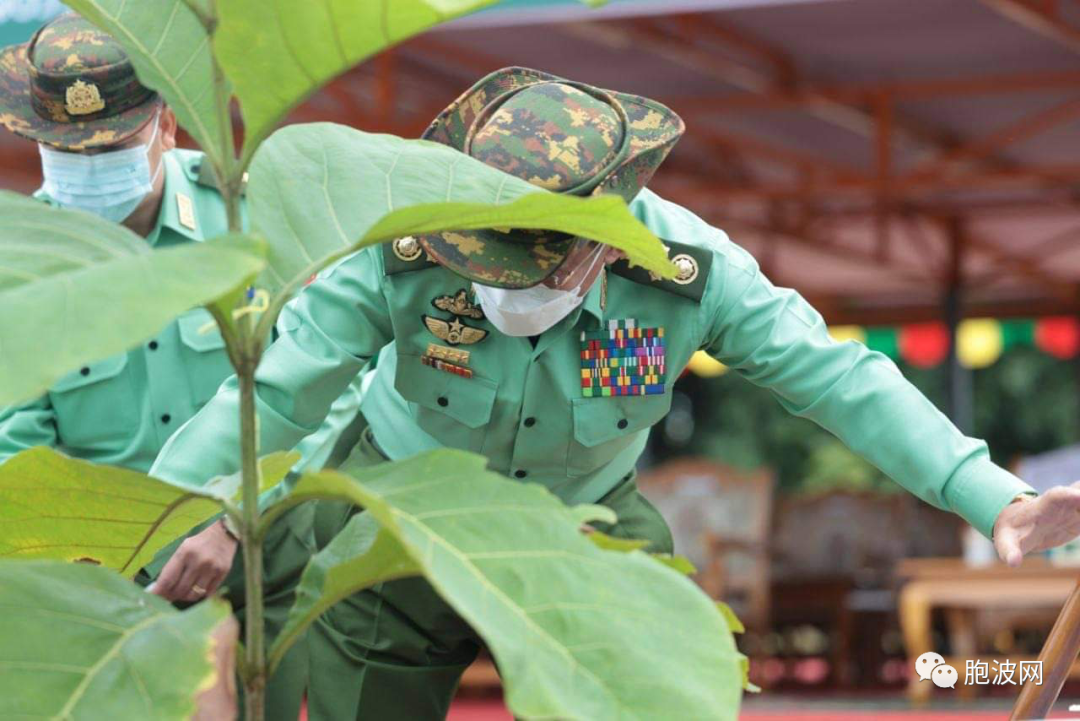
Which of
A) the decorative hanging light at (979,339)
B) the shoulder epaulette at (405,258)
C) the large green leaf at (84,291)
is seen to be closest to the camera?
the large green leaf at (84,291)

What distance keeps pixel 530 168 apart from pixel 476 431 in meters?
0.56

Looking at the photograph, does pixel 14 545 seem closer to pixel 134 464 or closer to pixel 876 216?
pixel 134 464

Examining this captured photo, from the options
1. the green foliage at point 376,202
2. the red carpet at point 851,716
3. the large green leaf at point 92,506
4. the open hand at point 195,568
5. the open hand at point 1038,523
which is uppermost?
the green foliage at point 376,202

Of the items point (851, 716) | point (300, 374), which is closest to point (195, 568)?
point (300, 374)

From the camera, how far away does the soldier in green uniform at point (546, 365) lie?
5.44 feet

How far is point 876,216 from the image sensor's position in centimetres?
868

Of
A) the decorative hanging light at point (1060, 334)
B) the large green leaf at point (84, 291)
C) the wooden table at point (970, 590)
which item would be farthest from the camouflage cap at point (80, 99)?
the decorative hanging light at point (1060, 334)

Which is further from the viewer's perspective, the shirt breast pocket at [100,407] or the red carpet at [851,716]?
the red carpet at [851,716]

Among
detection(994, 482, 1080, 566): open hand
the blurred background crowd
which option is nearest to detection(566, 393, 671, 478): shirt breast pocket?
detection(994, 482, 1080, 566): open hand

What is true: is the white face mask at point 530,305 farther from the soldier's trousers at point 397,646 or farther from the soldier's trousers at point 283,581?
the soldier's trousers at point 283,581

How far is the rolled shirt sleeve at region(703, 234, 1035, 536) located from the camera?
1.79 meters

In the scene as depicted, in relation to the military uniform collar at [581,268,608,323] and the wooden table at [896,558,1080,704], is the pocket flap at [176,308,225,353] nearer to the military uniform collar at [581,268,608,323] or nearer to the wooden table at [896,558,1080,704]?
the military uniform collar at [581,268,608,323]

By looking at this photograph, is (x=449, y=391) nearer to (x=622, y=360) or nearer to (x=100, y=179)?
(x=622, y=360)

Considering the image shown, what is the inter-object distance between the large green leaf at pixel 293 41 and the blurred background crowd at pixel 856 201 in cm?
410
